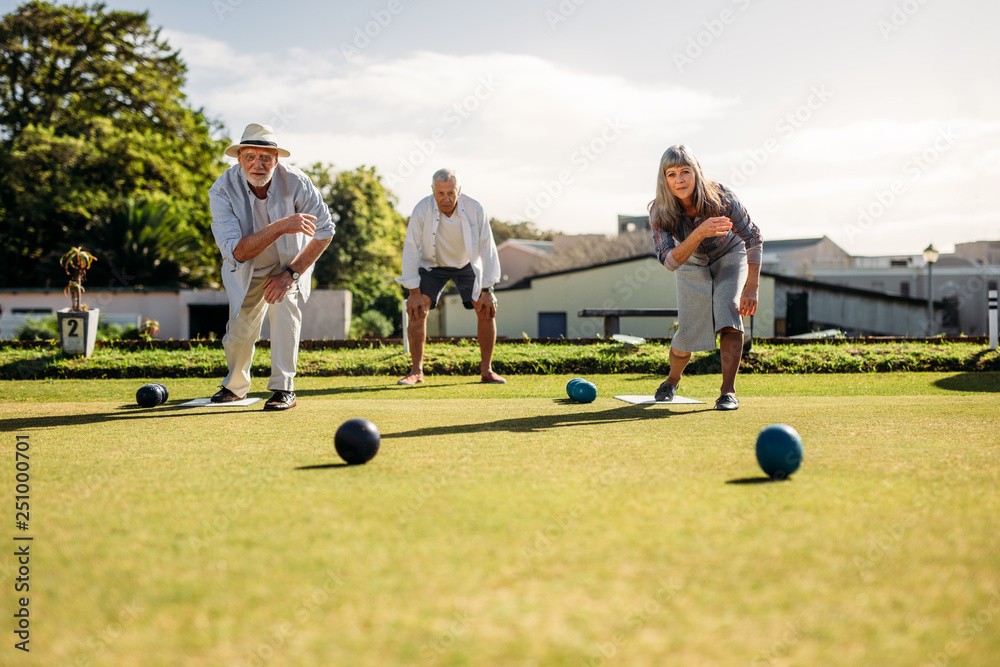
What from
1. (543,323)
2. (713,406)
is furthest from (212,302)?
(713,406)

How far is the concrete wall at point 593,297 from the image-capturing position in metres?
25.9

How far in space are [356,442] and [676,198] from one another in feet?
11.4

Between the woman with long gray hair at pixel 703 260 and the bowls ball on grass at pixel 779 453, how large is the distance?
2444mm

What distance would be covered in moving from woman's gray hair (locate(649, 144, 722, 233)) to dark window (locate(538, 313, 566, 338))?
73.2ft

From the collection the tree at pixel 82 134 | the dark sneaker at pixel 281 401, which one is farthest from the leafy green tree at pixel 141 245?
the dark sneaker at pixel 281 401

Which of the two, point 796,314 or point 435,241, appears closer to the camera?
point 435,241

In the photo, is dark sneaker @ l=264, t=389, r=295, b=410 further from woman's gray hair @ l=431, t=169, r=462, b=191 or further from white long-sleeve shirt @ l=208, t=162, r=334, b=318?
woman's gray hair @ l=431, t=169, r=462, b=191

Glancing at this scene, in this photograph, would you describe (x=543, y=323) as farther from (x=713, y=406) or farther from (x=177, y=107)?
(x=713, y=406)

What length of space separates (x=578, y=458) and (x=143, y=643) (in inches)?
81.2

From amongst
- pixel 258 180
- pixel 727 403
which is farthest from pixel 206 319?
pixel 727 403

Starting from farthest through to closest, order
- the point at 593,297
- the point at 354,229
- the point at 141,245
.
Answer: the point at 354,229 < the point at 593,297 < the point at 141,245

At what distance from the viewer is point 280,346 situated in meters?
5.62

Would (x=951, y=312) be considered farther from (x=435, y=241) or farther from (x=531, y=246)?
(x=435, y=241)

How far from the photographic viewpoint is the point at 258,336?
577 cm
